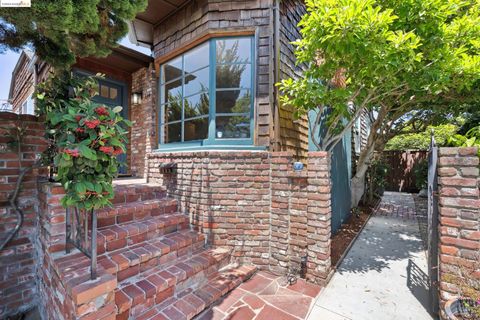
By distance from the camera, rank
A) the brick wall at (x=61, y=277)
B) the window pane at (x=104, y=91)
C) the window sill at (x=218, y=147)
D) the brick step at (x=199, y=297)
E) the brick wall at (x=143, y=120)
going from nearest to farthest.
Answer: the brick wall at (x=61, y=277), the brick step at (x=199, y=297), the window sill at (x=218, y=147), the brick wall at (x=143, y=120), the window pane at (x=104, y=91)

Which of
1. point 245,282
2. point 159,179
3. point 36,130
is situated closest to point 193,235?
point 245,282

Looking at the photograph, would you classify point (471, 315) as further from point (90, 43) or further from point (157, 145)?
point (157, 145)

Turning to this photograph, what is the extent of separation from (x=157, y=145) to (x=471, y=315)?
16.3 ft

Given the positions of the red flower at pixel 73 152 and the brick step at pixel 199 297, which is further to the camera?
the brick step at pixel 199 297

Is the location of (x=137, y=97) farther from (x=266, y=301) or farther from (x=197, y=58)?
(x=266, y=301)

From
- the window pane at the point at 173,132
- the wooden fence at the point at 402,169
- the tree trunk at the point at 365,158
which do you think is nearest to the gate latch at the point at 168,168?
the window pane at the point at 173,132

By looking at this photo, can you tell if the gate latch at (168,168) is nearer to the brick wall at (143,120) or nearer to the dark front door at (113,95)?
the brick wall at (143,120)

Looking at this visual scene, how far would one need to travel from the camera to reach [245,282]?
2889mm

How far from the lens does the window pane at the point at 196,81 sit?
3.67m

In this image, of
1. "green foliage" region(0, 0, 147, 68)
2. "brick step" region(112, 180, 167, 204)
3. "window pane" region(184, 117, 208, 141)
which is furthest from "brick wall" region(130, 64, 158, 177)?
"green foliage" region(0, 0, 147, 68)

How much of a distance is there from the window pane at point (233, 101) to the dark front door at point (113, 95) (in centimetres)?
342

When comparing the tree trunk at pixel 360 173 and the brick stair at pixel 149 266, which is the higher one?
the tree trunk at pixel 360 173

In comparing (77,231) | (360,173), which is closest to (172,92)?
(77,231)

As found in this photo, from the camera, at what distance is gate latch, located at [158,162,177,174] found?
3705mm
